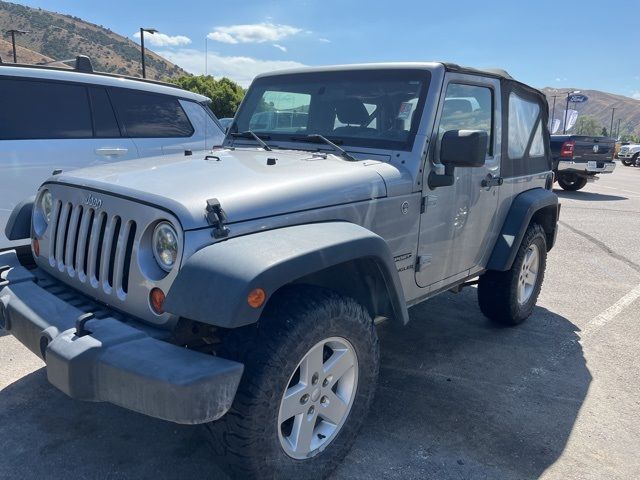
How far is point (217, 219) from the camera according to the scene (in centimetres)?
223

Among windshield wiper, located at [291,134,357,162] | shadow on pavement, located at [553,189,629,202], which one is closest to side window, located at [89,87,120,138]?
windshield wiper, located at [291,134,357,162]

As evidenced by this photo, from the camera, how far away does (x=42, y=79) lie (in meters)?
5.04

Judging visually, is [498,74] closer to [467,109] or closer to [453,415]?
[467,109]

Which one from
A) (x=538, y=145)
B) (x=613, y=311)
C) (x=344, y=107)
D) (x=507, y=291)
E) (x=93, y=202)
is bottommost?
(x=613, y=311)

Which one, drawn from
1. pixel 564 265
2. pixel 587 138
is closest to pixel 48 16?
pixel 587 138

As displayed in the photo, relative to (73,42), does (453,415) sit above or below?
below

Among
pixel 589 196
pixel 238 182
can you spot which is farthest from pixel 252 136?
pixel 589 196

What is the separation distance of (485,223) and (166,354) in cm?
266

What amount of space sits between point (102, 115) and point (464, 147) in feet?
12.6

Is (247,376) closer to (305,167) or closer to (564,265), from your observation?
(305,167)

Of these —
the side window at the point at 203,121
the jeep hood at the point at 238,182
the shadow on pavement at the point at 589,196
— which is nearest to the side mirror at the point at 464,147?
the jeep hood at the point at 238,182

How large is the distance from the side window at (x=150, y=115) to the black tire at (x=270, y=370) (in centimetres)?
Answer: 391

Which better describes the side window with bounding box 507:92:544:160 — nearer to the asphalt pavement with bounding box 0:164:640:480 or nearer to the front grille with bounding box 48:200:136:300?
the asphalt pavement with bounding box 0:164:640:480

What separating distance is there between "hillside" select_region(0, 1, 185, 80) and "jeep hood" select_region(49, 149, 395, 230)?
74.7 m
